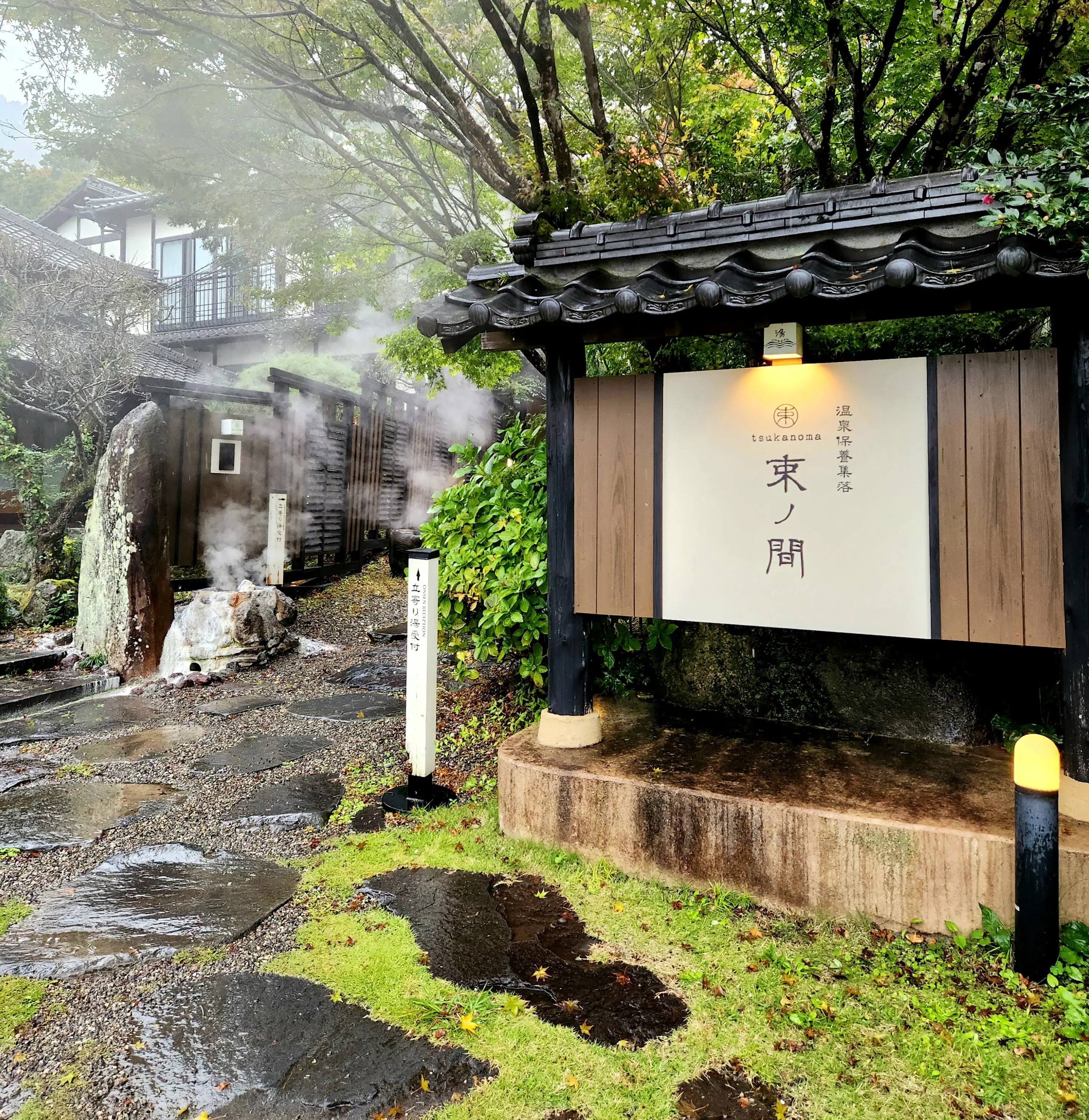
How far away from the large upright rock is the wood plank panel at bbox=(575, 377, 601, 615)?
7.10 m

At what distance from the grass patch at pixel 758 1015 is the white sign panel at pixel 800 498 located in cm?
179

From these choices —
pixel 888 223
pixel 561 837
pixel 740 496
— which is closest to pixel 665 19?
pixel 888 223

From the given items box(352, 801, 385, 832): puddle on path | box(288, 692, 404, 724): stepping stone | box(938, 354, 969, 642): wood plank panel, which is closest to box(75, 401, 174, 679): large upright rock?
box(288, 692, 404, 724): stepping stone

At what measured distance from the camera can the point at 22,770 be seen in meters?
6.48

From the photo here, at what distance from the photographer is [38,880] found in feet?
15.1

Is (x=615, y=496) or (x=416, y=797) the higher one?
(x=615, y=496)

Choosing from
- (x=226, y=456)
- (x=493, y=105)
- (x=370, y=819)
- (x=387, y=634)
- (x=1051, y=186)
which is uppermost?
(x=493, y=105)

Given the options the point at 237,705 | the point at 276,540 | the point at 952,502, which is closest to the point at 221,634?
the point at 237,705

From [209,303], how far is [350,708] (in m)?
21.2

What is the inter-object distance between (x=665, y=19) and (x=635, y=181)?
1.78 metres

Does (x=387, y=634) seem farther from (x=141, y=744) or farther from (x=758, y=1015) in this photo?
(x=758, y=1015)

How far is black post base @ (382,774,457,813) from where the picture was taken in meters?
5.64

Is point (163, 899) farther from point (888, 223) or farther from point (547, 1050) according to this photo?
point (888, 223)

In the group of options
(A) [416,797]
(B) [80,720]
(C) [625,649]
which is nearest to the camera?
(A) [416,797]
